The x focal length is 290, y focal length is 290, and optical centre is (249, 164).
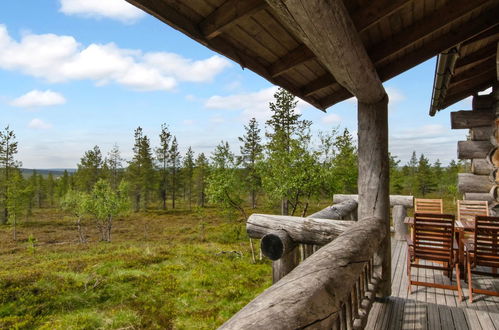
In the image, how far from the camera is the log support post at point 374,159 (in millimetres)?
3299

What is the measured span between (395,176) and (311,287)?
3890 centimetres

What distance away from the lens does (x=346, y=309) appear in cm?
195

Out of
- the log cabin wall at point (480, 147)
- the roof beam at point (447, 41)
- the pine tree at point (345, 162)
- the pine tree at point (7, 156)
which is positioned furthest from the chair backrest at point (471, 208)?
the pine tree at point (7, 156)

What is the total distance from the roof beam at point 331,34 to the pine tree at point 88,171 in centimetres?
4697

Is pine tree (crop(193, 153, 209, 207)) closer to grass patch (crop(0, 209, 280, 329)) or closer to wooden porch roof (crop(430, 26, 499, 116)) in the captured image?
grass patch (crop(0, 209, 280, 329))

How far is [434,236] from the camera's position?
4.11 m

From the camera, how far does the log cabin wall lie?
6.37m

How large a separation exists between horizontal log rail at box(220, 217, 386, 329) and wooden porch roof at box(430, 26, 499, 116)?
351 cm

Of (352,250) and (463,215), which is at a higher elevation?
(352,250)

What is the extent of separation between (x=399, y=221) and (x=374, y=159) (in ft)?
15.4

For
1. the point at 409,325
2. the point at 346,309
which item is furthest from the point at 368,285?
the point at 346,309

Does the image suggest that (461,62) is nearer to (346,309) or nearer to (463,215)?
(463,215)

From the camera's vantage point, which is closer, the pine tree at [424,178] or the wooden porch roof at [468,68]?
the wooden porch roof at [468,68]

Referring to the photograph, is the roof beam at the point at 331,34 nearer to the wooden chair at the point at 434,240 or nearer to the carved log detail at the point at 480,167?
the wooden chair at the point at 434,240
